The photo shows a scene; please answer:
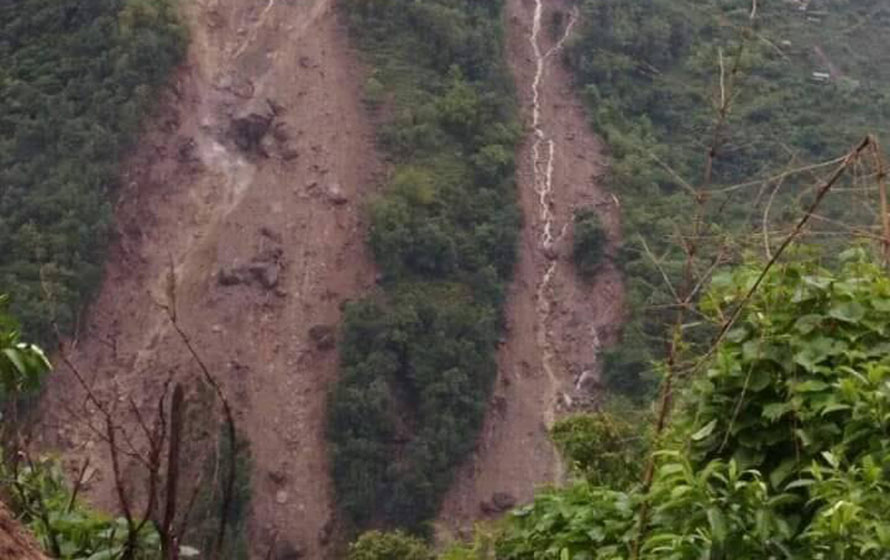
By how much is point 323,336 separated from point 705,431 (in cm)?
1854

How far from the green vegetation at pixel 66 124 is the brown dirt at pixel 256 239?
32.9 inches

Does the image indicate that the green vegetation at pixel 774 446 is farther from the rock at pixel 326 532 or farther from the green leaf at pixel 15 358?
the rock at pixel 326 532

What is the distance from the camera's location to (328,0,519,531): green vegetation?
19875 mm

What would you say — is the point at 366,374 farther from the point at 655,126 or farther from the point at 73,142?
the point at 655,126

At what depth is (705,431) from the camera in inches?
118

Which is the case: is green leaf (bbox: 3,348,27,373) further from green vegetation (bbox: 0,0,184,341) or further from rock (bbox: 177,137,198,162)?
rock (bbox: 177,137,198,162)

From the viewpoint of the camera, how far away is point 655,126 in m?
→ 26.0

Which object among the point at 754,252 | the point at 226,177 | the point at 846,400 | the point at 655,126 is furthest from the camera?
the point at 655,126

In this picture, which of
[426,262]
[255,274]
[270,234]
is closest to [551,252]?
[426,262]

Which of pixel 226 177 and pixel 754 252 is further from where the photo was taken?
pixel 226 177

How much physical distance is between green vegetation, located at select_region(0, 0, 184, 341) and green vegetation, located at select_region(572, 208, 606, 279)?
8348 mm

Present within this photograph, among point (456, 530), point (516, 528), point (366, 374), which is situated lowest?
point (456, 530)

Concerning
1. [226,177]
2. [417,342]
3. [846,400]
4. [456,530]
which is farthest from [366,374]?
[846,400]

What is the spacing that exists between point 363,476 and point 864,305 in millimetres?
17050
